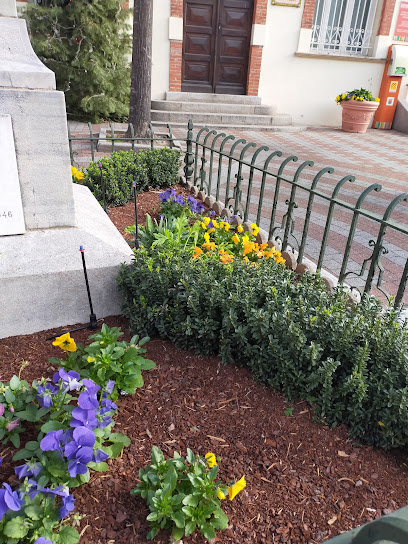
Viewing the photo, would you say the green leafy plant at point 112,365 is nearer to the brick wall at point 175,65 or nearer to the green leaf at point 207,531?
the green leaf at point 207,531

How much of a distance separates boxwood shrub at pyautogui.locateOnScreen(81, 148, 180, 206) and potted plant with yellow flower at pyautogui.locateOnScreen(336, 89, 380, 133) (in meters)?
8.18

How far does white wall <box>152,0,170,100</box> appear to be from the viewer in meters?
10.6

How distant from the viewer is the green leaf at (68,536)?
132cm

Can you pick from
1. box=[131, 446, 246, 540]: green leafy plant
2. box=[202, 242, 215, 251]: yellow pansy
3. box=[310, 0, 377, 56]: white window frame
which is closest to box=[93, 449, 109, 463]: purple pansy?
box=[131, 446, 246, 540]: green leafy plant

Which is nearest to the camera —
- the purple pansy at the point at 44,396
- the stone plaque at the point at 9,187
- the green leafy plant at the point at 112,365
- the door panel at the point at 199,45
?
the purple pansy at the point at 44,396

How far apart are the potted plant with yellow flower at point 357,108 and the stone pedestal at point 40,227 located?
10.8 metres

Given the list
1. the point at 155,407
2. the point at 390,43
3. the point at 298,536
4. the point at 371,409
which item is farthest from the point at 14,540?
the point at 390,43

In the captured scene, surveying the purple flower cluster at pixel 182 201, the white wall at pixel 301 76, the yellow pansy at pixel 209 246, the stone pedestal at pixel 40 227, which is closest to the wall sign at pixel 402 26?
the white wall at pixel 301 76

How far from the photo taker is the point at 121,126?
33.0 ft

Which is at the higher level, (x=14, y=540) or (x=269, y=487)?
(x=14, y=540)

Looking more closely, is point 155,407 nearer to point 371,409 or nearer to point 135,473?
point 135,473

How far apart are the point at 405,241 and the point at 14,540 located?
4.47 metres

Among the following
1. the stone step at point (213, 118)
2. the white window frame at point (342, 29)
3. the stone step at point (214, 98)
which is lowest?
the stone step at point (213, 118)

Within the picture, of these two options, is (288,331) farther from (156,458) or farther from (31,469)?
(31,469)
